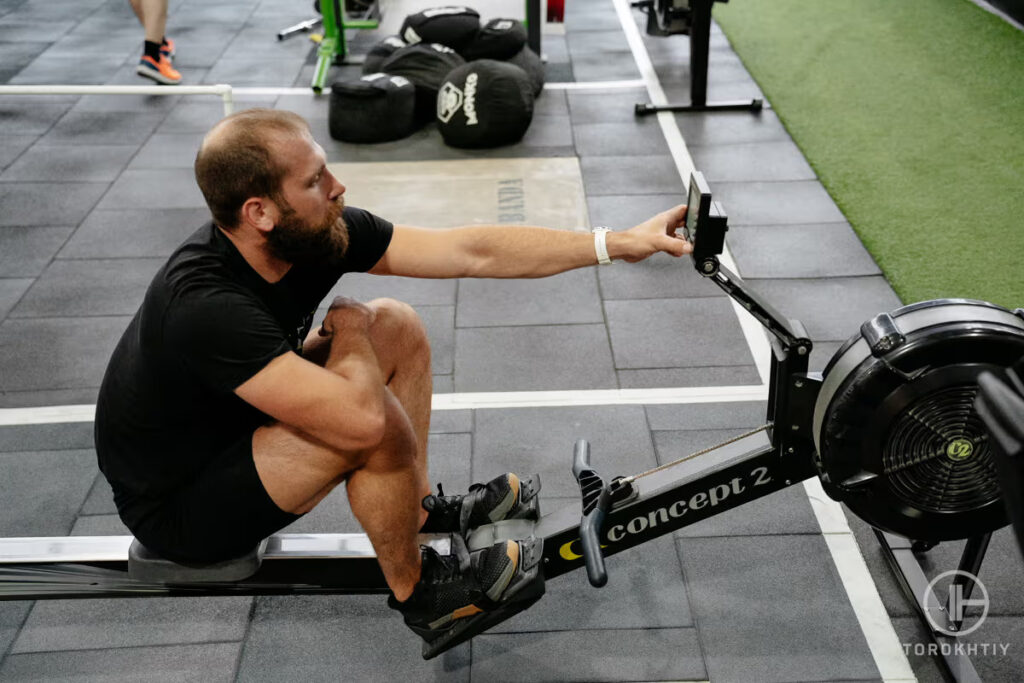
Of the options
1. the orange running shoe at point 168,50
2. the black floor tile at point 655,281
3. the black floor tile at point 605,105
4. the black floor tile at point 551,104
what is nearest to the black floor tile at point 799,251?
the black floor tile at point 655,281

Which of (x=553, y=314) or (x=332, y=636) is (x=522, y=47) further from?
(x=332, y=636)

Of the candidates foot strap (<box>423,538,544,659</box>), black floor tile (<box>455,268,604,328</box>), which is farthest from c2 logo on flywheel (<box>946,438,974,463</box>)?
black floor tile (<box>455,268,604,328</box>)

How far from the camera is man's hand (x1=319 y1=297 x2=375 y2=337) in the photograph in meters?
2.00

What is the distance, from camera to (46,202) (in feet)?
14.9

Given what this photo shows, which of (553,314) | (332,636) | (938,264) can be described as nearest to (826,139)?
(938,264)

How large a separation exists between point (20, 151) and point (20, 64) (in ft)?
5.10

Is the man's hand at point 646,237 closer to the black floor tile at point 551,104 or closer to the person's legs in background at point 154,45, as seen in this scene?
the black floor tile at point 551,104

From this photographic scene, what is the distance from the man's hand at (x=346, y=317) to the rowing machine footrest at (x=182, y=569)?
53cm

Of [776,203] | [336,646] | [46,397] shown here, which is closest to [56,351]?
[46,397]

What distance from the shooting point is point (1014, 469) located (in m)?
1.30

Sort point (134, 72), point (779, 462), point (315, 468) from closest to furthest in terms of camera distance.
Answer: point (315, 468) → point (779, 462) → point (134, 72)

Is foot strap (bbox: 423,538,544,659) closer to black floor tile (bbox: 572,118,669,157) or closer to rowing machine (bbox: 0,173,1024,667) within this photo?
rowing machine (bbox: 0,173,1024,667)

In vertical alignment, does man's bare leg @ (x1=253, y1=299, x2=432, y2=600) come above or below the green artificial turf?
above

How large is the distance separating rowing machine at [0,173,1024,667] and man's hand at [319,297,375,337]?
53 cm
